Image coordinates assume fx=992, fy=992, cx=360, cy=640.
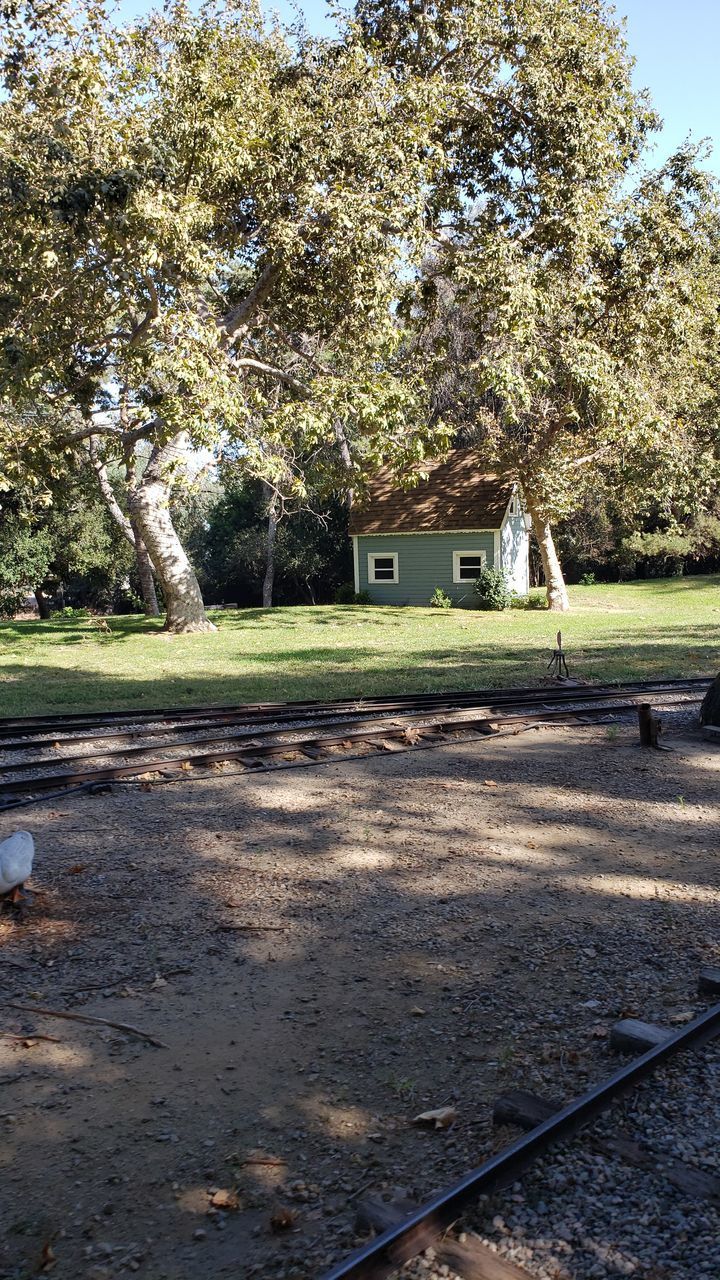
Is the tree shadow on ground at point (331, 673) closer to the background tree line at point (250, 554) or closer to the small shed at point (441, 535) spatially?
the small shed at point (441, 535)

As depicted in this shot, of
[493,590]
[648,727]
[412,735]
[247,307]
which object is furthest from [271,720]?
[493,590]

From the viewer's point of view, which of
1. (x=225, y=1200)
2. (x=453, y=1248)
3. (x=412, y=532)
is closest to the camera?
(x=453, y=1248)

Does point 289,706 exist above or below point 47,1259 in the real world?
above

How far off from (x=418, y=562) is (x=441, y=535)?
136cm

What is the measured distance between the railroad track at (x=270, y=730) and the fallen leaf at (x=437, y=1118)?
15.9ft

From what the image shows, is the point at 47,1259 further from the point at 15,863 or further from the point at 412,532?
the point at 412,532

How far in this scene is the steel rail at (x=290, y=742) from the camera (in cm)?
821

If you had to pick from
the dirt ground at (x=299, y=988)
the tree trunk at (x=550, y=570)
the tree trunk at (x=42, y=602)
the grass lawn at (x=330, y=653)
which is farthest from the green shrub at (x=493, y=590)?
the dirt ground at (x=299, y=988)

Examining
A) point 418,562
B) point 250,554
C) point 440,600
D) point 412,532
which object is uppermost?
point 412,532

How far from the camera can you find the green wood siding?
35031mm

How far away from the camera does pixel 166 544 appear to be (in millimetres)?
24016

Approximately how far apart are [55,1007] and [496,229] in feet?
75.1

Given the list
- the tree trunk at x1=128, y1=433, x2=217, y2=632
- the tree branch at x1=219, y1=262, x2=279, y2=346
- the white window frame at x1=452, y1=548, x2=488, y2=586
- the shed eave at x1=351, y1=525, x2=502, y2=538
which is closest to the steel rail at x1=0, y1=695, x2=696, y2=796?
the tree branch at x1=219, y1=262, x2=279, y2=346

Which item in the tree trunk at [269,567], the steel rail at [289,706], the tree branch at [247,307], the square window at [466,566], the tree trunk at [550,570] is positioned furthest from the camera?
the tree trunk at [269,567]
